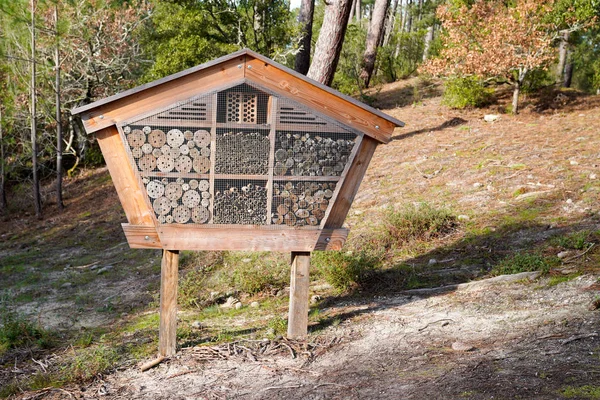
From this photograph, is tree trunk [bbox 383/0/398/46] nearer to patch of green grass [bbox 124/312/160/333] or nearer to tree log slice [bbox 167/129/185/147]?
patch of green grass [bbox 124/312/160/333]

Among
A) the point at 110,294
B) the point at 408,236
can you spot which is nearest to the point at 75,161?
the point at 110,294

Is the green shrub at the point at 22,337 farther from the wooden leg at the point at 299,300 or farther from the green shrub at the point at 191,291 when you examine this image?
the wooden leg at the point at 299,300

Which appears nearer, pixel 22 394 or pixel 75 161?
pixel 22 394

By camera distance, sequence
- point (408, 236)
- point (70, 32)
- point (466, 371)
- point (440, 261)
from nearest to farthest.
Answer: point (466, 371) → point (440, 261) → point (408, 236) → point (70, 32)

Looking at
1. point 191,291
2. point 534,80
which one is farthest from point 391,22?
point 191,291

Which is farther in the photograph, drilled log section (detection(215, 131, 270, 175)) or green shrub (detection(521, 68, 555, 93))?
green shrub (detection(521, 68, 555, 93))

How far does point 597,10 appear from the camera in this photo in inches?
550

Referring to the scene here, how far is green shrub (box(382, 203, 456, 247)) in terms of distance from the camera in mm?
7891

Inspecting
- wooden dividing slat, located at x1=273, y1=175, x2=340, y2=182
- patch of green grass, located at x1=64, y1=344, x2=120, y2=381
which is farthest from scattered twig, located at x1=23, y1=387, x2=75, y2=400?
wooden dividing slat, located at x1=273, y1=175, x2=340, y2=182

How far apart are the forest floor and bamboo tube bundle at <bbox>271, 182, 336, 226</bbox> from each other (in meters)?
1.04

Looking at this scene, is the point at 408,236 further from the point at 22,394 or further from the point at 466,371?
the point at 22,394

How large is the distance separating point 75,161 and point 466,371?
59.9 ft

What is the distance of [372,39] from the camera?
1809 cm

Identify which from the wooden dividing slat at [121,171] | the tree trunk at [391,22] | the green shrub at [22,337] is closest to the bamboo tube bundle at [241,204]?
the wooden dividing slat at [121,171]
